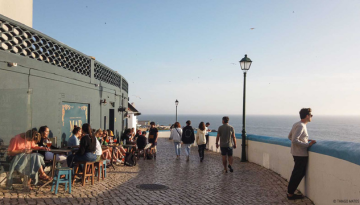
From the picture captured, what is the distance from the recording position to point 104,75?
1587 cm

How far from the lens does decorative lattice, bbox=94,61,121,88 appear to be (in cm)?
1470

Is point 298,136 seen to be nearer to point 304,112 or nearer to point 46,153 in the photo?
point 304,112

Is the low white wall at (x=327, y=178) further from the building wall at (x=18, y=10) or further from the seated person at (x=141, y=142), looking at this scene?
the building wall at (x=18, y=10)

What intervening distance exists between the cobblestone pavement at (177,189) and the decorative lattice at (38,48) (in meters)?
3.90

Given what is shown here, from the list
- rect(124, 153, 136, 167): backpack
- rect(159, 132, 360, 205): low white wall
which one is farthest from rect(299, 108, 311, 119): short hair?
rect(124, 153, 136, 167): backpack

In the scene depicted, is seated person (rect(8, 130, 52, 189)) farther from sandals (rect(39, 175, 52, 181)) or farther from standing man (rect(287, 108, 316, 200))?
standing man (rect(287, 108, 316, 200))

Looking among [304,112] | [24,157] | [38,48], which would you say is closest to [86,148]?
[24,157]

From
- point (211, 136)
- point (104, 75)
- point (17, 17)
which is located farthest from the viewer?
point (211, 136)

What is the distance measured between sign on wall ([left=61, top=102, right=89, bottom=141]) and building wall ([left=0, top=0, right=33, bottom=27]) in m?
4.73

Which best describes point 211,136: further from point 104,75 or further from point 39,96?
point 39,96

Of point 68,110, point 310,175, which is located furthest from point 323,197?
point 68,110

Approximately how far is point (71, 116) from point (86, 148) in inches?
163

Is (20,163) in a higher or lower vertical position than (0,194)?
higher

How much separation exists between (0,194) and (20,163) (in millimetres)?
858
